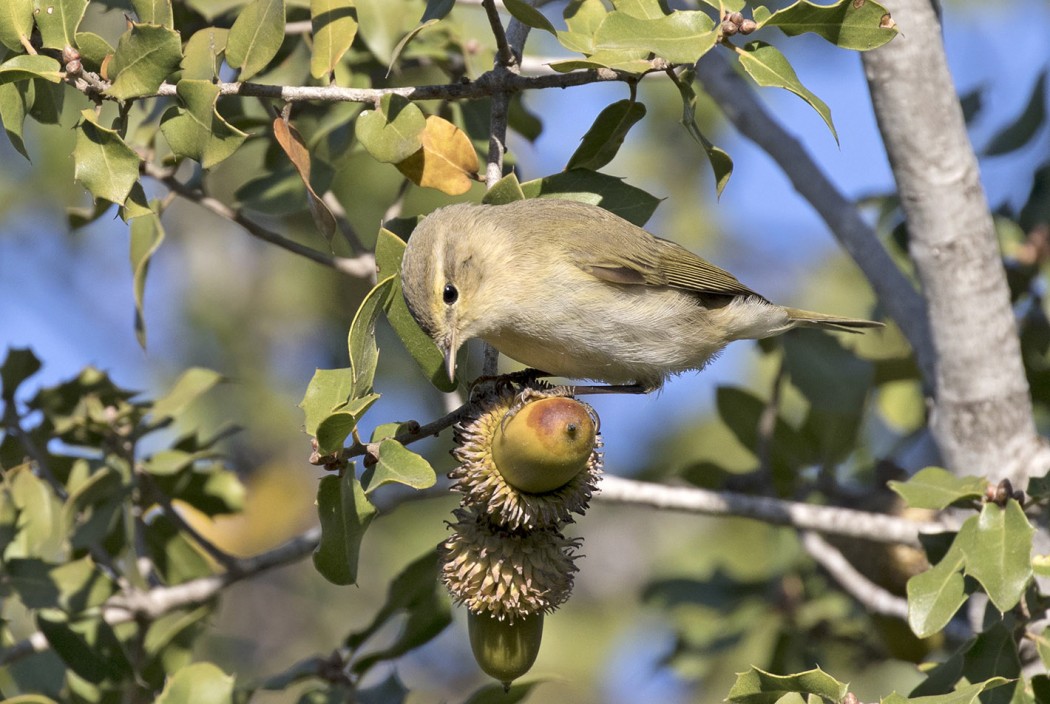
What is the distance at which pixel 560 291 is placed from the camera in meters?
3.38

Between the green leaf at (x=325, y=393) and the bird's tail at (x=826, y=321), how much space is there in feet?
7.02

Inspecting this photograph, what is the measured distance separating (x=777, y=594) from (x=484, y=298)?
223 centimetres

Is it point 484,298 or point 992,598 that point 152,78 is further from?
point 992,598

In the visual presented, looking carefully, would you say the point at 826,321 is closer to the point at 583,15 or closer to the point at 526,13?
the point at 583,15

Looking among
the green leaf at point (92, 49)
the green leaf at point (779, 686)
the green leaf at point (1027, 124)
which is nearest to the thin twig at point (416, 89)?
the green leaf at point (92, 49)

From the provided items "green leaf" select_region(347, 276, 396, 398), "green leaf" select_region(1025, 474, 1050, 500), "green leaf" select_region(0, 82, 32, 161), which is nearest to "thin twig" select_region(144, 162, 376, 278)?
"green leaf" select_region(0, 82, 32, 161)

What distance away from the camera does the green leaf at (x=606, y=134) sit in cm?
294

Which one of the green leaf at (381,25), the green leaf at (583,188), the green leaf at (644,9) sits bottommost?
the green leaf at (583,188)

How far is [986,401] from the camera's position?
3.48m

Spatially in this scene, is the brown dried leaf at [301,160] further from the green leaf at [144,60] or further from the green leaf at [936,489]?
the green leaf at [936,489]

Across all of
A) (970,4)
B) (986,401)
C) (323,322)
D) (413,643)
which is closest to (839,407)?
(986,401)

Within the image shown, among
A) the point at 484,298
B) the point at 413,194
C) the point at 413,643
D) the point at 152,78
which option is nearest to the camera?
the point at 152,78

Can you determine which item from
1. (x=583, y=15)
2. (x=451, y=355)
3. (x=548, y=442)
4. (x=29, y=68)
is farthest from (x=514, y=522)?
(x=29, y=68)

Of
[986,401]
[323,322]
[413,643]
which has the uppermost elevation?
[986,401]
